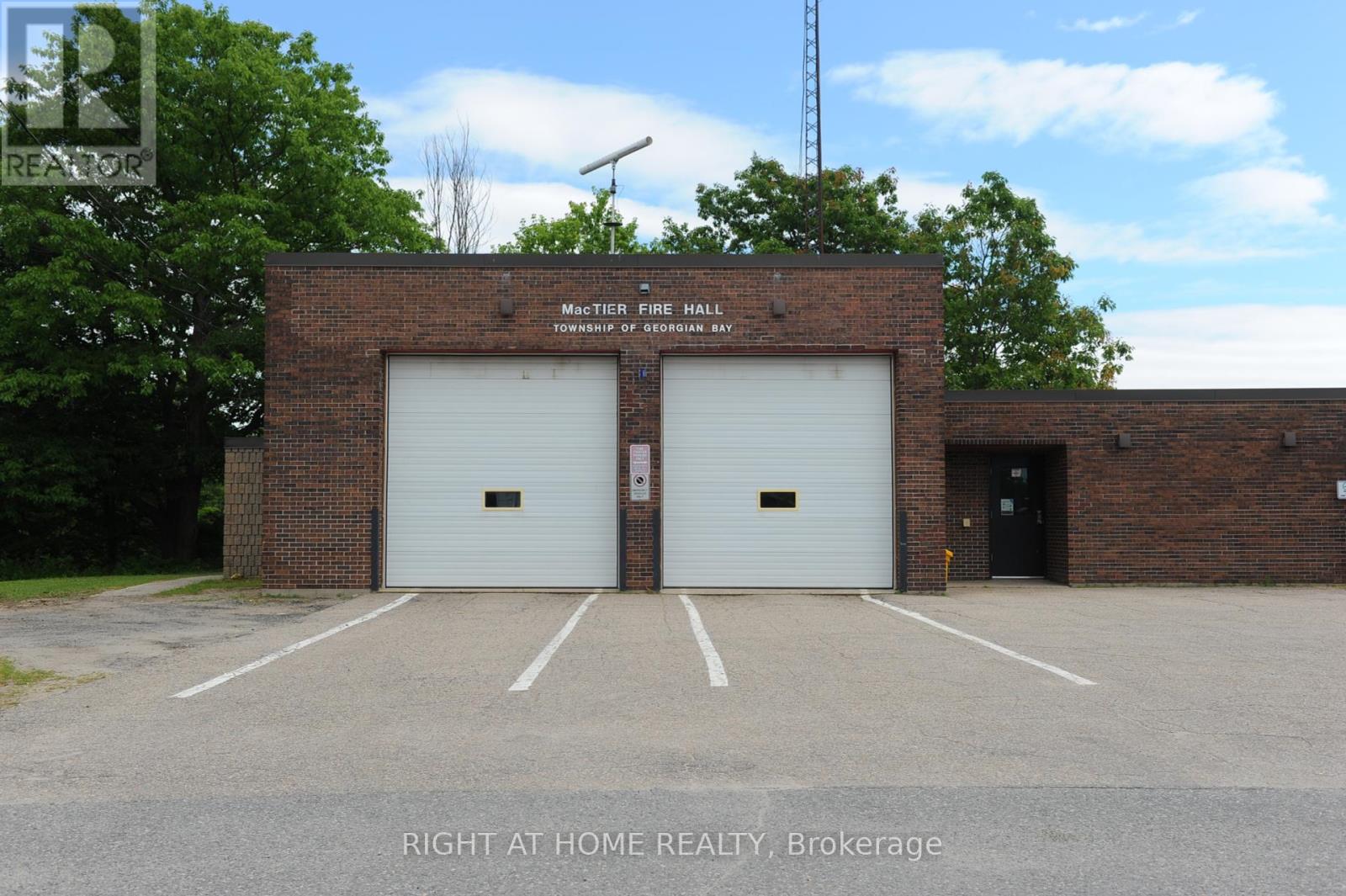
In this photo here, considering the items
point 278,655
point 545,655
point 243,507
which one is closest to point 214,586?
point 243,507

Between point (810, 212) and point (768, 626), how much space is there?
97.3 feet

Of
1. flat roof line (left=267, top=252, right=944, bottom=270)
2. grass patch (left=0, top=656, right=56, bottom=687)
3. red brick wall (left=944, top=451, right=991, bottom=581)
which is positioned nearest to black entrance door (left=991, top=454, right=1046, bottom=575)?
red brick wall (left=944, top=451, right=991, bottom=581)

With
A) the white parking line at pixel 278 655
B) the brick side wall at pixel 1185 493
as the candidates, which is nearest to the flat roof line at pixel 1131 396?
the brick side wall at pixel 1185 493

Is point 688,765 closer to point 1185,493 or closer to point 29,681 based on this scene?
point 29,681

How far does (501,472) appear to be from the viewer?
1719cm

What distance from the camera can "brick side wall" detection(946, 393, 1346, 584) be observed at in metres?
19.2

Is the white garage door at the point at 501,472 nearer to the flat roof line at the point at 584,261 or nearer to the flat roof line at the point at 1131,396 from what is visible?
the flat roof line at the point at 584,261

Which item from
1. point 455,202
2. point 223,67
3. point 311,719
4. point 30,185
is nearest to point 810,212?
point 455,202

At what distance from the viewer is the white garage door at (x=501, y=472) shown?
56.1ft

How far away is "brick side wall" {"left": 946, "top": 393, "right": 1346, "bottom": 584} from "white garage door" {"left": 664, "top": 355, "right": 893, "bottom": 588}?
9.06ft

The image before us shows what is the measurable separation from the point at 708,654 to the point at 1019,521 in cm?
1195

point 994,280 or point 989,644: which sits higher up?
point 994,280

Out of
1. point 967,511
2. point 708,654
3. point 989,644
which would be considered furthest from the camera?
point 967,511

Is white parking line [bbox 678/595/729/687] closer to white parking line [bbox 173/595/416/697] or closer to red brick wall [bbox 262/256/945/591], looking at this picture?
red brick wall [bbox 262/256/945/591]
